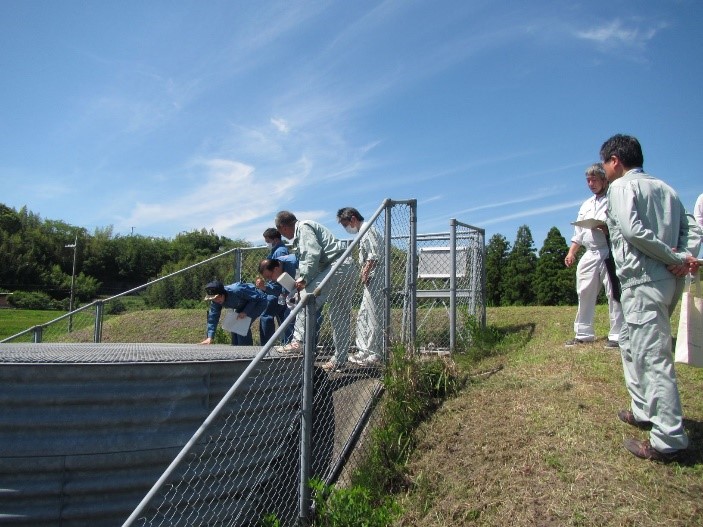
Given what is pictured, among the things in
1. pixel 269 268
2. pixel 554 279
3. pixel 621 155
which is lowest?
pixel 269 268

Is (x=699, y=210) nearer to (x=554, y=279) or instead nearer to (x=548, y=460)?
(x=548, y=460)

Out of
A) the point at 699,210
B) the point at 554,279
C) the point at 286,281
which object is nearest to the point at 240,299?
the point at 286,281

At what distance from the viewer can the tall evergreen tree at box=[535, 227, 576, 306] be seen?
25.2 m

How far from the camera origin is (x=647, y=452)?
376cm

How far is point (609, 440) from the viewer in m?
4.07

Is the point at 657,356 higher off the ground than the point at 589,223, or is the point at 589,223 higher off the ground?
the point at 589,223

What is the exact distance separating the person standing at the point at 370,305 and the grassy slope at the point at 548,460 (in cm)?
93

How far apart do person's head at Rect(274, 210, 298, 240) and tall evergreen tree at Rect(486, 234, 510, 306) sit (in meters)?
21.1

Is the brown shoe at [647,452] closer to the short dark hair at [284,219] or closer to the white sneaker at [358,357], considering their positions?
the white sneaker at [358,357]

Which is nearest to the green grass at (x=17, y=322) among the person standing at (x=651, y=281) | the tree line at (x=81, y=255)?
the tree line at (x=81, y=255)

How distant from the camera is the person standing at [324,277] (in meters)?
5.61

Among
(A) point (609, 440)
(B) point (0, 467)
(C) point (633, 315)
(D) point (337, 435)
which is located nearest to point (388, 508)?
(D) point (337, 435)

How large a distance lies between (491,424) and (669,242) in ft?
6.00

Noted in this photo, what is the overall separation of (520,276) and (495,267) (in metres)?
1.26
